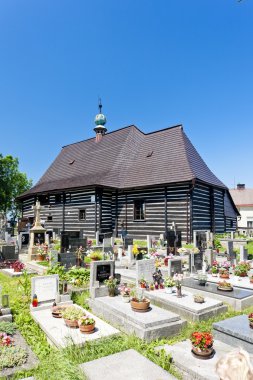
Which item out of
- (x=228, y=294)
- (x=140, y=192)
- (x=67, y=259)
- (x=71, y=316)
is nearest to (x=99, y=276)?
(x=71, y=316)

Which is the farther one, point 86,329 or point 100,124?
point 100,124

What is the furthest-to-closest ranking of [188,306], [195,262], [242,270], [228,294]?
[195,262] < [242,270] < [228,294] < [188,306]

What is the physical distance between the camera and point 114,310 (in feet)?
24.4

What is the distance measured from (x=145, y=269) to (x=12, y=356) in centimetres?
539

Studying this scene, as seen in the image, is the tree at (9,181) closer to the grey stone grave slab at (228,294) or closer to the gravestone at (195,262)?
the gravestone at (195,262)

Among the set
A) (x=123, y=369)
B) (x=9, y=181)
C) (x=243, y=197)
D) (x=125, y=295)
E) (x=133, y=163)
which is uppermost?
(x=9, y=181)

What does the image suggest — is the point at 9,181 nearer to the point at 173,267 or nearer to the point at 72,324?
the point at 173,267

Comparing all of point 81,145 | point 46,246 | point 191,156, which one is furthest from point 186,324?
point 81,145

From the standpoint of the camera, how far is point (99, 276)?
9375mm

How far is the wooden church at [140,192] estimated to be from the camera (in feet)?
68.5

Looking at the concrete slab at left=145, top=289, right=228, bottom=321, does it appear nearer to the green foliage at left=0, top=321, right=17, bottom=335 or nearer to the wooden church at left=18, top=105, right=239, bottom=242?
the green foliage at left=0, top=321, right=17, bottom=335

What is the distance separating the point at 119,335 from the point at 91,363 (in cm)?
154

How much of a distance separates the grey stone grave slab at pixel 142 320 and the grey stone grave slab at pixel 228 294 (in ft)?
7.80

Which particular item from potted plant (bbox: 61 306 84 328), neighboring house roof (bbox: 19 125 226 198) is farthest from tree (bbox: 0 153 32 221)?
potted plant (bbox: 61 306 84 328)
